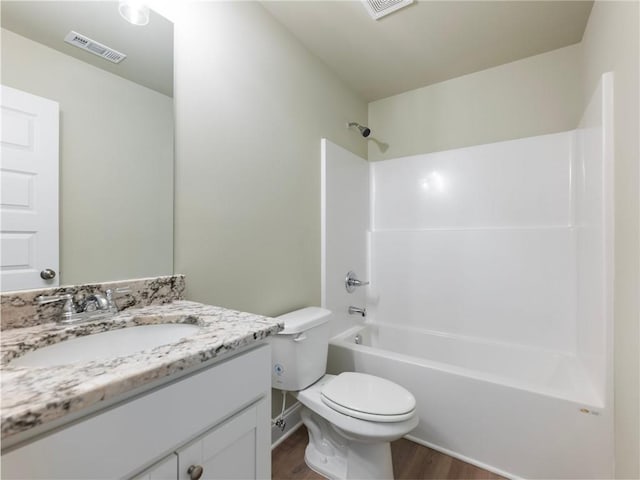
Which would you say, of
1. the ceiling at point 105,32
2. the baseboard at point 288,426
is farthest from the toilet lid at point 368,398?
the ceiling at point 105,32

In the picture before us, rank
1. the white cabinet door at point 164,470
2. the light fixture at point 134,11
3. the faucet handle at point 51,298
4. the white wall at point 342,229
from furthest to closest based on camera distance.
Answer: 1. the white wall at point 342,229
2. the light fixture at point 134,11
3. the faucet handle at point 51,298
4. the white cabinet door at point 164,470

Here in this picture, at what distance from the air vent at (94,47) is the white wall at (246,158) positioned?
0.22 meters

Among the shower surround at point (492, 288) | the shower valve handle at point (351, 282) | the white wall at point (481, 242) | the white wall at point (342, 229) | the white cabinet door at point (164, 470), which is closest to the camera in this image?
the white cabinet door at point (164, 470)

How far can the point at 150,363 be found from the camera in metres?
0.57

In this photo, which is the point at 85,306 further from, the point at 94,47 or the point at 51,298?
the point at 94,47

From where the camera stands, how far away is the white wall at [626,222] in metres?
1.03

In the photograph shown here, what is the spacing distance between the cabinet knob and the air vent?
1.27 meters

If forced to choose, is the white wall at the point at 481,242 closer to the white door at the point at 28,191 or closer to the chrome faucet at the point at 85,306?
the chrome faucet at the point at 85,306

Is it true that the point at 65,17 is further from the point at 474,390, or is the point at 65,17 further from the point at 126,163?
the point at 474,390

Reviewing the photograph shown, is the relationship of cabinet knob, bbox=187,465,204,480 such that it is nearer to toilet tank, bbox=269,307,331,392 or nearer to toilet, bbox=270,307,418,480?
toilet, bbox=270,307,418,480

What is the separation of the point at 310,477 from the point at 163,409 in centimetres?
121

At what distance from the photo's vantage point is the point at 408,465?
4.96ft

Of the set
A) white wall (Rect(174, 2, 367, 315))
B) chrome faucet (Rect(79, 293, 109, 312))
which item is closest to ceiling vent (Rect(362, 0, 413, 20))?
white wall (Rect(174, 2, 367, 315))

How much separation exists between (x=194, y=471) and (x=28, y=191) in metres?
0.86
